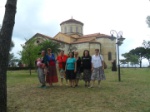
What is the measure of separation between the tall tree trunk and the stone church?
61.7 meters

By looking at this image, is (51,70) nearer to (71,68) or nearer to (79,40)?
(71,68)

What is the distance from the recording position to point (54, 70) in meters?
11.9

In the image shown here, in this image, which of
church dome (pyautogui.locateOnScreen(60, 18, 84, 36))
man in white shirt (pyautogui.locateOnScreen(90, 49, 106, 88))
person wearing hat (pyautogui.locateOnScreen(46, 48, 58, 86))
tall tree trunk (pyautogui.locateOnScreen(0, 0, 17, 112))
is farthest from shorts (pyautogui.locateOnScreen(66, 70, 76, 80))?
church dome (pyautogui.locateOnScreen(60, 18, 84, 36))

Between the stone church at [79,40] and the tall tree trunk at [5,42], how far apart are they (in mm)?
61744

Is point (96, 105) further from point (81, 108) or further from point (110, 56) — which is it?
point (110, 56)

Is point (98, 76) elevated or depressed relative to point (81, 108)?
elevated

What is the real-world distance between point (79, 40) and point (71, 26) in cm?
431

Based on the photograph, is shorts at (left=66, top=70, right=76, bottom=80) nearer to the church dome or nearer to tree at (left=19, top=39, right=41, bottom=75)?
tree at (left=19, top=39, right=41, bottom=75)

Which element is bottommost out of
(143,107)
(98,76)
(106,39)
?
(143,107)

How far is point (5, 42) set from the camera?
6637 mm

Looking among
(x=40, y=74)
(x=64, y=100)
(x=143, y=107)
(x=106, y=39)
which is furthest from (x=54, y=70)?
(x=106, y=39)

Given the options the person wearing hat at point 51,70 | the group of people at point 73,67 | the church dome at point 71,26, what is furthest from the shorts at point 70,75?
the church dome at point 71,26

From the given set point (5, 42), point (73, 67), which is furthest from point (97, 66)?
point (5, 42)

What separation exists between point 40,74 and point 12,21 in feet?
16.6
